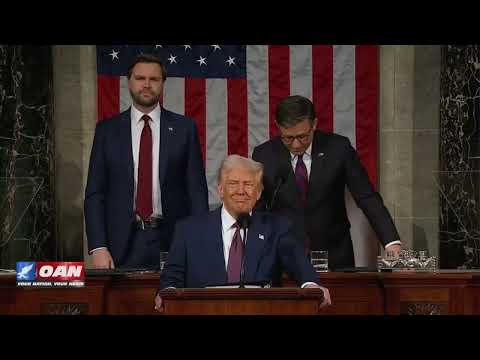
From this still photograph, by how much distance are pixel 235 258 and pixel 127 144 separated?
6.07 feet

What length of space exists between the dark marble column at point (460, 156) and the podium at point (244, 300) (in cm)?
352

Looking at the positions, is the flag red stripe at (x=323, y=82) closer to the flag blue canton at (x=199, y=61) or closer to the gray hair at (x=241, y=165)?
the flag blue canton at (x=199, y=61)

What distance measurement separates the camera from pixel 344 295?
6.01 m

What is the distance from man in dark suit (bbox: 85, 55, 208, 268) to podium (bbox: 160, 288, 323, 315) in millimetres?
2095

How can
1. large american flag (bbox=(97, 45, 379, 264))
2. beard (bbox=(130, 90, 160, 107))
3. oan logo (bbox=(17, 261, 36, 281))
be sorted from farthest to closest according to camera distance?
1. large american flag (bbox=(97, 45, 379, 264))
2. beard (bbox=(130, 90, 160, 107))
3. oan logo (bbox=(17, 261, 36, 281))

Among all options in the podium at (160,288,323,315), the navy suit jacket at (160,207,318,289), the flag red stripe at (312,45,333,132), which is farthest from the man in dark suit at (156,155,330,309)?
the flag red stripe at (312,45,333,132)

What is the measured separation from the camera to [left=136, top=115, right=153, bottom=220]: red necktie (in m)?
6.91

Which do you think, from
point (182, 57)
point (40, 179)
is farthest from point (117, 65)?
point (40, 179)

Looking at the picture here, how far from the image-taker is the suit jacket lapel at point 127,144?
22.7 feet

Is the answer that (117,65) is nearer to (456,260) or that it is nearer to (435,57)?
(435,57)

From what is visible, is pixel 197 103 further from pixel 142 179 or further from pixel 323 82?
pixel 142 179

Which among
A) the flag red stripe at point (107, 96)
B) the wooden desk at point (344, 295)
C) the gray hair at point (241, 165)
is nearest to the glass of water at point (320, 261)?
the wooden desk at point (344, 295)

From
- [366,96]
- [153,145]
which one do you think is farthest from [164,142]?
[366,96]

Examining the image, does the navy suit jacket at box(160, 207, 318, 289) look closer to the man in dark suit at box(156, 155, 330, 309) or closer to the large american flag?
the man in dark suit at box(156, 155, 330, 309)
